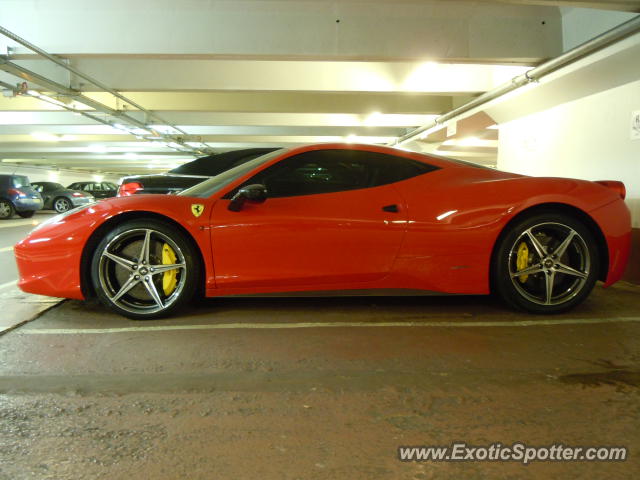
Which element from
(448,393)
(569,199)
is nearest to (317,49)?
(569,199)

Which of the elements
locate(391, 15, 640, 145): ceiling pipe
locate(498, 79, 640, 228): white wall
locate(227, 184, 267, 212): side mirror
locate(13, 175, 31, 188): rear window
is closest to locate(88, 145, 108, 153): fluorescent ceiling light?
locate(13, 175, 31, 188): rear window

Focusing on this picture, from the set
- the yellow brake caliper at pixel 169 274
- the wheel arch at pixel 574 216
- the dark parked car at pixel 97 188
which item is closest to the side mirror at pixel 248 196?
the yellow brake caliper at pixel 169 274

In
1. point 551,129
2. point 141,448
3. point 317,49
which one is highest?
point 317,49

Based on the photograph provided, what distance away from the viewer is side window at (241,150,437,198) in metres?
2.94

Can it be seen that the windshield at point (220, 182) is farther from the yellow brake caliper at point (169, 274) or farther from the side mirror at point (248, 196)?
the yellow brake caliper at point (169, 274)

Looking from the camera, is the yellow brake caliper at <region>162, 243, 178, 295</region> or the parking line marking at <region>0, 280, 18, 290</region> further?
the parking line marking at <region>0, 280, 18, 290</region>

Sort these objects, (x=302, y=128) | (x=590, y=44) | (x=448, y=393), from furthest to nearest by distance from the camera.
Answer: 1. (x=302, y=128)
2. (x=590, y=44)
3. (x=448, y=393)

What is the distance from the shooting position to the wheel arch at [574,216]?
2.91 metres

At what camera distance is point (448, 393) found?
5.91ft

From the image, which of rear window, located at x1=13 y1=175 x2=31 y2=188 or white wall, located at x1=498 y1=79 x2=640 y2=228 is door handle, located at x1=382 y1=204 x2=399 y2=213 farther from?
rear window, located at x1=13 y1=175 x2=31 y2=188

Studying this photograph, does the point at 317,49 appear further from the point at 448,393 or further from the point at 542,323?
the point at 448,393

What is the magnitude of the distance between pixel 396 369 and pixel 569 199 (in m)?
1.85

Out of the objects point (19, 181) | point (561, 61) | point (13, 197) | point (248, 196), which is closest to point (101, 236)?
point (248, 196)

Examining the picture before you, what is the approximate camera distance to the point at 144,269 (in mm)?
2789
